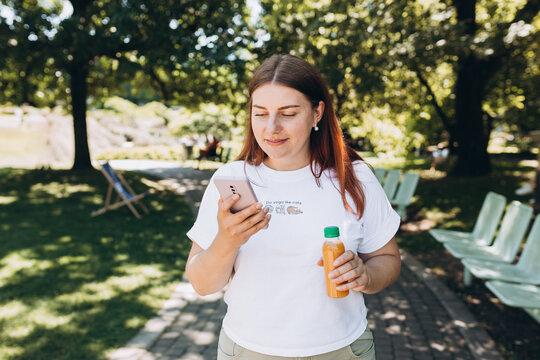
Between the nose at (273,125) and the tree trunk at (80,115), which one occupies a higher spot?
the nose at (273,125)

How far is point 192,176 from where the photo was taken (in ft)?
58.4

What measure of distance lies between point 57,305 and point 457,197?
29.6 feet

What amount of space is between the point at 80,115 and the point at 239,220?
14479mm

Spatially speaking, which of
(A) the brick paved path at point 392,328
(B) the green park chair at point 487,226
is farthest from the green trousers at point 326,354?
(B) the green park chair at point 487,226

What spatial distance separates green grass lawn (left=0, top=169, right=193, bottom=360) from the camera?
4328mm

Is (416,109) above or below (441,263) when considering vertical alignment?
above

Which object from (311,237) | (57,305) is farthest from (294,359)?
(57,305)

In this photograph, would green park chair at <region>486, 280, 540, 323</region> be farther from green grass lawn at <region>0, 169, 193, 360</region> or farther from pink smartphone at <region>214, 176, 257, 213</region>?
green grass lawn at <region>0, 169, 193, 360</region>

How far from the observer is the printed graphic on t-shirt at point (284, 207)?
1745 millimetres

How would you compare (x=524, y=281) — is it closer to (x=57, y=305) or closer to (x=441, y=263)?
(x=441, y=263)

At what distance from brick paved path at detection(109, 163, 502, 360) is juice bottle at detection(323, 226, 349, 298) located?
2.82m

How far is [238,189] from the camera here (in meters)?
1.56

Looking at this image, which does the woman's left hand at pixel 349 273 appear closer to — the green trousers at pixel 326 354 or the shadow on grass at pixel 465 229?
the green trousers at pixel 326 354

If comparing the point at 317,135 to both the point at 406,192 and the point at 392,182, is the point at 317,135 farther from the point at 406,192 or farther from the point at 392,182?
the point at 392,182
